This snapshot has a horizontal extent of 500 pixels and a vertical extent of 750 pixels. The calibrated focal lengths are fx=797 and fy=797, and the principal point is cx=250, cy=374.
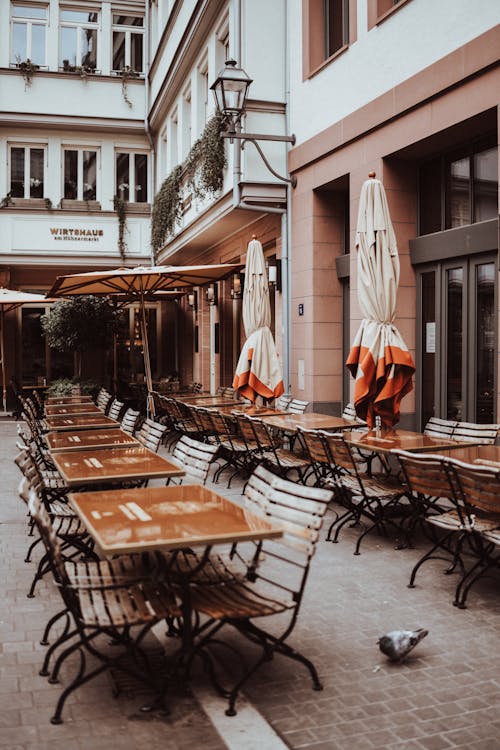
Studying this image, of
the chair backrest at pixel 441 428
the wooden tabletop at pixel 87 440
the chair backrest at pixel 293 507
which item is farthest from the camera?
the chair backrest at pixel 441 428

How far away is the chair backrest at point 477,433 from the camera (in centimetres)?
728

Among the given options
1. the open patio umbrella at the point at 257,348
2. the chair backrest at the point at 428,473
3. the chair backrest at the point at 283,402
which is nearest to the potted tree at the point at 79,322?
the chair backrest at the point at 283,402

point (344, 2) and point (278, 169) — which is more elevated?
point (344, 2)

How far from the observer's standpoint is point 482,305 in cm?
875

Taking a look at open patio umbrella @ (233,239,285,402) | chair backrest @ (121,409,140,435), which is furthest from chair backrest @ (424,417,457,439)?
chair backrest @ (121,409,140,435)

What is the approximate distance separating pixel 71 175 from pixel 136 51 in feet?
13.5

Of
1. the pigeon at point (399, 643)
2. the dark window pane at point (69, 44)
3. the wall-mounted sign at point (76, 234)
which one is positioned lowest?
the pigeon at point (399, 643)

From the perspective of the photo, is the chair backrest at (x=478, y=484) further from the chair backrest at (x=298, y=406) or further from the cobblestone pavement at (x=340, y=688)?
the chair backrest at (x=298, y=406)

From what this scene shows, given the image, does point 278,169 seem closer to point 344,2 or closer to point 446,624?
point 344,2

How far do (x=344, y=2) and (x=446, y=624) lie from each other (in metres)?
9.42

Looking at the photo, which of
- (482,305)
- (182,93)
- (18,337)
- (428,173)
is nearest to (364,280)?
(482,305)

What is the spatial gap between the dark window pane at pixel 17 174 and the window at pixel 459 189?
15.0m

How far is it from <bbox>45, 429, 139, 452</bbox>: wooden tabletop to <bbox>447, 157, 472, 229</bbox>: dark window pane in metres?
4.57

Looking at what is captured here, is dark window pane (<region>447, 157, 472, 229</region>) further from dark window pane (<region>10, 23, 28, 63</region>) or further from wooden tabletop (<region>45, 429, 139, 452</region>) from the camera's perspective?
dark window pane (<region>10, 23, 28, 63</region>)
